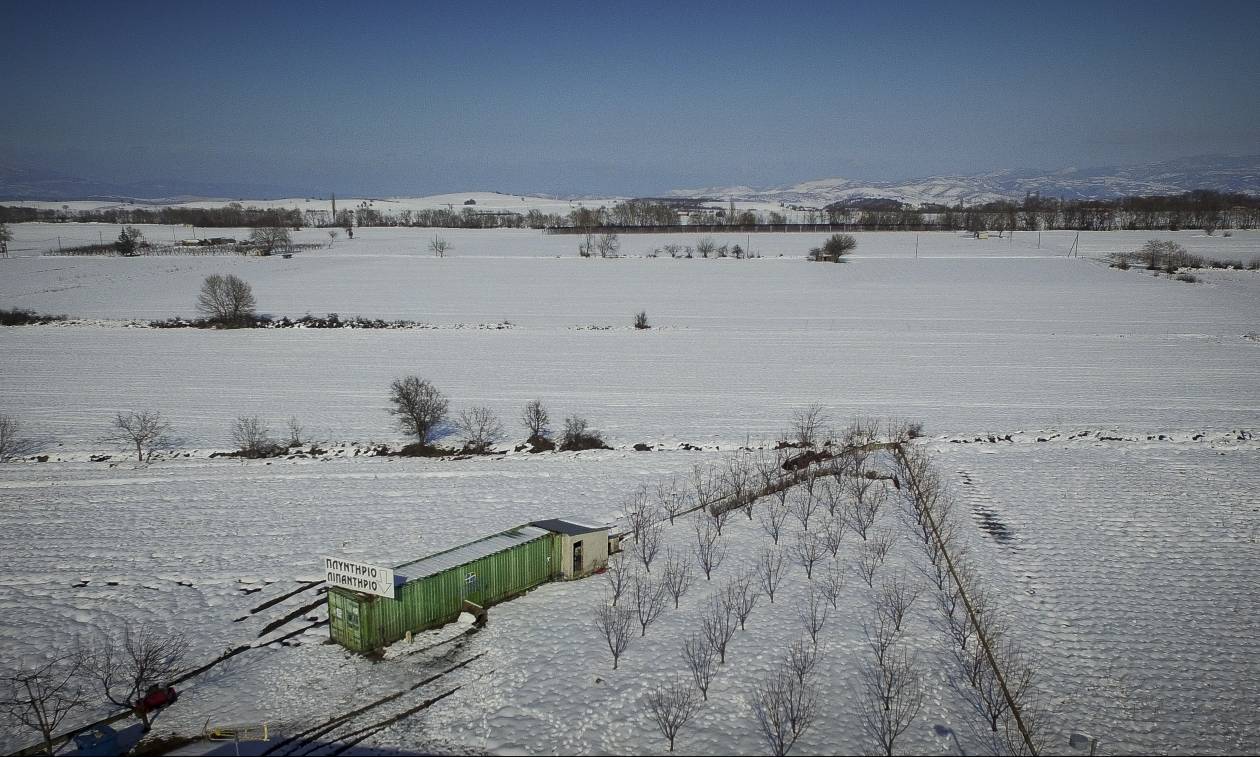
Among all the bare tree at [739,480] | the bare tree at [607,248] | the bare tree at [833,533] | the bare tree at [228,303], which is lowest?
the bare tree at [833,533]

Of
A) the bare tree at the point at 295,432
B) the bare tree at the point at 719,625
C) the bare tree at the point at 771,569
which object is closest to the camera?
the bare tree at the point at 719,625

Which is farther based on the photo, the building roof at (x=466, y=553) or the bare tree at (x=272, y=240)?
the bare tree at (x=272, y=240)

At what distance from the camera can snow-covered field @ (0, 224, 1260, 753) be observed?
1356 cm

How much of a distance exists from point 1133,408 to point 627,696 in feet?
104

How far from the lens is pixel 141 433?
91.6 ft

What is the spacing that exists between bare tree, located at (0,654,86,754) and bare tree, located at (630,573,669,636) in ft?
37.0

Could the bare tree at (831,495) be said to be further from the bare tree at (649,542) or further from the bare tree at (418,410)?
the bare tree at (418,410)

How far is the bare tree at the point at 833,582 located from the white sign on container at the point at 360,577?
34.6 ft

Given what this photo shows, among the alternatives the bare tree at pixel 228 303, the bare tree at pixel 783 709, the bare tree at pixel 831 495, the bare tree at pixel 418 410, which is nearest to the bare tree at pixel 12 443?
the bare tree at pixel 418 410

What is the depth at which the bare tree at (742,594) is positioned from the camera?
16344mm

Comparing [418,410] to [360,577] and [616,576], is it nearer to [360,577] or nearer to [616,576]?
[616,576]

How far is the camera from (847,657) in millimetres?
14711

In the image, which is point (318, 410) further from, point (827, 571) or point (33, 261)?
point (33, 261)

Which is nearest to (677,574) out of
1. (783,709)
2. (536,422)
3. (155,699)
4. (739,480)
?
(783,709)
